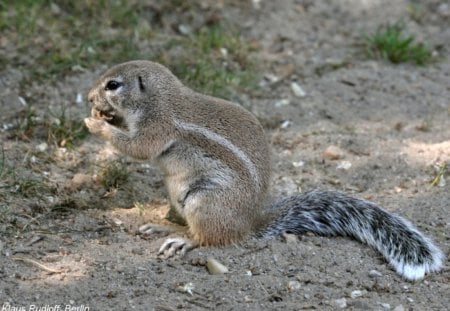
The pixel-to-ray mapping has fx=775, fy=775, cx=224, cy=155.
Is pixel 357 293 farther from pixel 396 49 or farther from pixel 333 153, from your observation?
pixel 396 49

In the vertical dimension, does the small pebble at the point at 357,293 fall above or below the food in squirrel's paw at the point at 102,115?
below

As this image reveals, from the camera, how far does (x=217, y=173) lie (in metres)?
4.63

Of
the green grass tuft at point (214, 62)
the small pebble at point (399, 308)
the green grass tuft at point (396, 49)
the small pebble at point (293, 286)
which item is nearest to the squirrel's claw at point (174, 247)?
the small pebble at point (293, 286)

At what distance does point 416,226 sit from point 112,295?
2073mm

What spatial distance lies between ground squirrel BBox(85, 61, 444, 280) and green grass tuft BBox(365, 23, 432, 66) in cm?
299

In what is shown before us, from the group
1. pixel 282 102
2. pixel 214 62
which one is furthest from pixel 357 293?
pixel 214 62

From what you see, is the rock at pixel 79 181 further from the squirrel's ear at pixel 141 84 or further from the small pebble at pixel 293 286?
the small pebble at pixel 293 286

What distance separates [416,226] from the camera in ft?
16.4

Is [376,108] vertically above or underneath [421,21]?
underneath

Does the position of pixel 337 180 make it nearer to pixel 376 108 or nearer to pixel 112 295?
pixel 376 108

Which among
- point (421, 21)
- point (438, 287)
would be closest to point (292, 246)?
point (438, 287)

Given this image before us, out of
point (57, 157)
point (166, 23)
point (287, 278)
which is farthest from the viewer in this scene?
point (166, 23)

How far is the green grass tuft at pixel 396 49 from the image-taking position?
7.46 meters

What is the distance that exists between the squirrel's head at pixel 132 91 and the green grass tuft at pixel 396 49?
3177 mm
